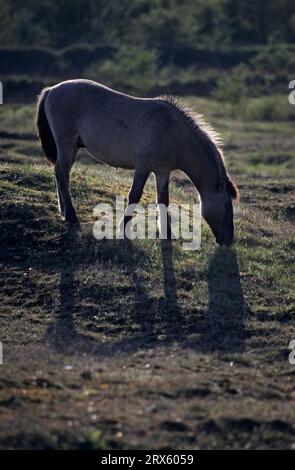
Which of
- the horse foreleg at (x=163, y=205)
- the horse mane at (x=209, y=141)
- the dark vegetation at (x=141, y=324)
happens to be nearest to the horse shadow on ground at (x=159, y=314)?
the dark vegetation at (x=141, y=324)

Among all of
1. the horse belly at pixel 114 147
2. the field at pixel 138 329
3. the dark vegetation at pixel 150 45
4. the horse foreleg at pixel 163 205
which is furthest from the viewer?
the dark vegetation at pixel 150 45

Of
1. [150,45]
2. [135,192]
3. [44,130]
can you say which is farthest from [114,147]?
[150,45]

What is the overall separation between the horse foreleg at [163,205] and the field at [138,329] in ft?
0.95

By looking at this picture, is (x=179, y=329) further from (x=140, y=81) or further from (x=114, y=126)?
(x=140, y=81)

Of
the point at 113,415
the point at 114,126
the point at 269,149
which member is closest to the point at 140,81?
the point at 269,149

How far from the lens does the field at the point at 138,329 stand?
22.0 ft

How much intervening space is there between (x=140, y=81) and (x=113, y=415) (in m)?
23.3

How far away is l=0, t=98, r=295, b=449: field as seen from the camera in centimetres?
672

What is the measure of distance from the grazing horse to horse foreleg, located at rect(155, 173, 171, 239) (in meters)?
0.01

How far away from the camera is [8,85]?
29.3m

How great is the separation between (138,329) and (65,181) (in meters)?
3.12

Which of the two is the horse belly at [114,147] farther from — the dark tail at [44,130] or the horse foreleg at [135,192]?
the dark tail at [44,130]

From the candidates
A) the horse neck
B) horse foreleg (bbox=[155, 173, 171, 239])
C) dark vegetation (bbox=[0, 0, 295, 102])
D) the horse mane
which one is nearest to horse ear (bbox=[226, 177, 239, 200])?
the horse mane

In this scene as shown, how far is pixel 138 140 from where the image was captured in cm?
1127
